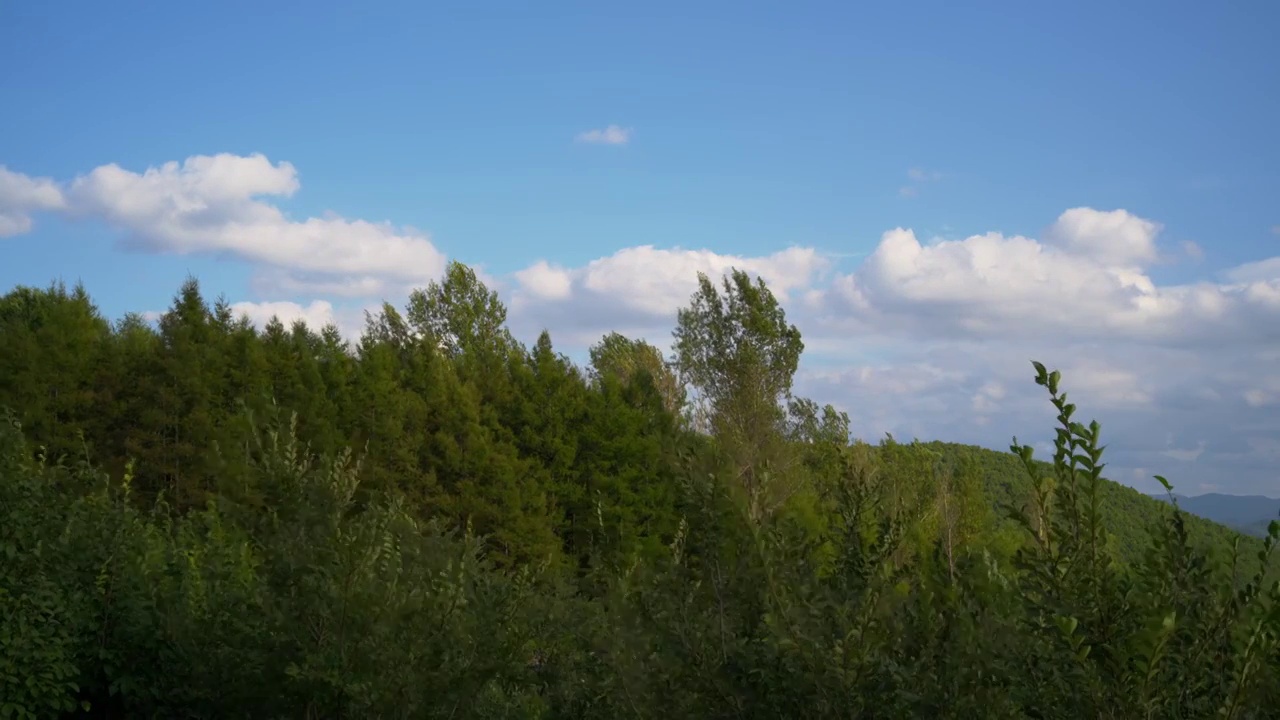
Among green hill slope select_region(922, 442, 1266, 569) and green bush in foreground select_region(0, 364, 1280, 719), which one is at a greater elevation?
green hill slope select_region(922, 442, 1266, 569)

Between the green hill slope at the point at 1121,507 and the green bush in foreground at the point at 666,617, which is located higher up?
the green hill slope at the point at 1121,507

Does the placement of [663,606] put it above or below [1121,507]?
below

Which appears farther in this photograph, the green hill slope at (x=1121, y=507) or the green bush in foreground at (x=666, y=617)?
the green hill slope at (x=1121, y=507)

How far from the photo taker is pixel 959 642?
11.3ft

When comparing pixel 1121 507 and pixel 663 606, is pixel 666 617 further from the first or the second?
pixel 1121 507

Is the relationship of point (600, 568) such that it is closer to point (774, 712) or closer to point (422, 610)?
point (422, 610)

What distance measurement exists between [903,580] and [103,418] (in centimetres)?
3184

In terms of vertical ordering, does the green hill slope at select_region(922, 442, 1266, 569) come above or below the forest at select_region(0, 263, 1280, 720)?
above

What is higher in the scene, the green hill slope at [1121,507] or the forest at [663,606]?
the green hill slope at [1121,507]

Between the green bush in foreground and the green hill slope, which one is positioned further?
the green hill slope

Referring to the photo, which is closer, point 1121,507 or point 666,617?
point 666,617

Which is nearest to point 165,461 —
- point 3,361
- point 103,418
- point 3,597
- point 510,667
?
point 103,418

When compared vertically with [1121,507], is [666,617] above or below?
below

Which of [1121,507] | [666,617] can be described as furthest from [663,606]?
[1121,507]
